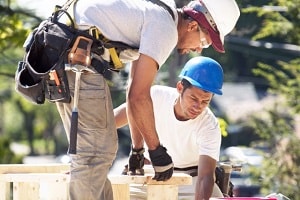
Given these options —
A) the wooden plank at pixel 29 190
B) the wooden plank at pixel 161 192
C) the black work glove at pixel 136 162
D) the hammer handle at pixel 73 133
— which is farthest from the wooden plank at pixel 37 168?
the hammer handle at pixel 73 133

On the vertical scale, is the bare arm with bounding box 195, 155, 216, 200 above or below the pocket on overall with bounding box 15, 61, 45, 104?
below

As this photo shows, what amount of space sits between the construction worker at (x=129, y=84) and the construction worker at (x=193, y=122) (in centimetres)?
69

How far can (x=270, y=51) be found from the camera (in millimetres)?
15805

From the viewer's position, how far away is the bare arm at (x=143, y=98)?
5.08 metres

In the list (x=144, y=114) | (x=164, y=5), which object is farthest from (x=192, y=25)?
(x=144, y=114)

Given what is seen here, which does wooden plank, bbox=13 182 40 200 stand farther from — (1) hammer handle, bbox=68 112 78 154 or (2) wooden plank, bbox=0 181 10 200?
(1) hammer handle, bbox=68 112 78 154

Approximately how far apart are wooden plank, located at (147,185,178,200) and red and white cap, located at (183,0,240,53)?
0.83 meters

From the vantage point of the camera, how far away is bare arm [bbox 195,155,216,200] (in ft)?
19.8

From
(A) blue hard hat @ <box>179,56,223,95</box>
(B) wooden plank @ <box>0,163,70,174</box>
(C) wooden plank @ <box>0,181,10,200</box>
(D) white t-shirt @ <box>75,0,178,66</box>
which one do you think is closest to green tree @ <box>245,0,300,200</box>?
(A) blue hard hat @ <box>179,56,223,95</box>

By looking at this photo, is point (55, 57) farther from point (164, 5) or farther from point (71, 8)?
point (164, 5)

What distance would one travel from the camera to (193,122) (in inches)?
253

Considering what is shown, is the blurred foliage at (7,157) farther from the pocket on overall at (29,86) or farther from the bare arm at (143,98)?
the bare arm at (143,98)

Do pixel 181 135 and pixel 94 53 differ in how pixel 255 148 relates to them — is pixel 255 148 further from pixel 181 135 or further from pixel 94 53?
pixel 94 53

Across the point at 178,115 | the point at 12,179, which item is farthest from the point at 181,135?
the point at 12,179
